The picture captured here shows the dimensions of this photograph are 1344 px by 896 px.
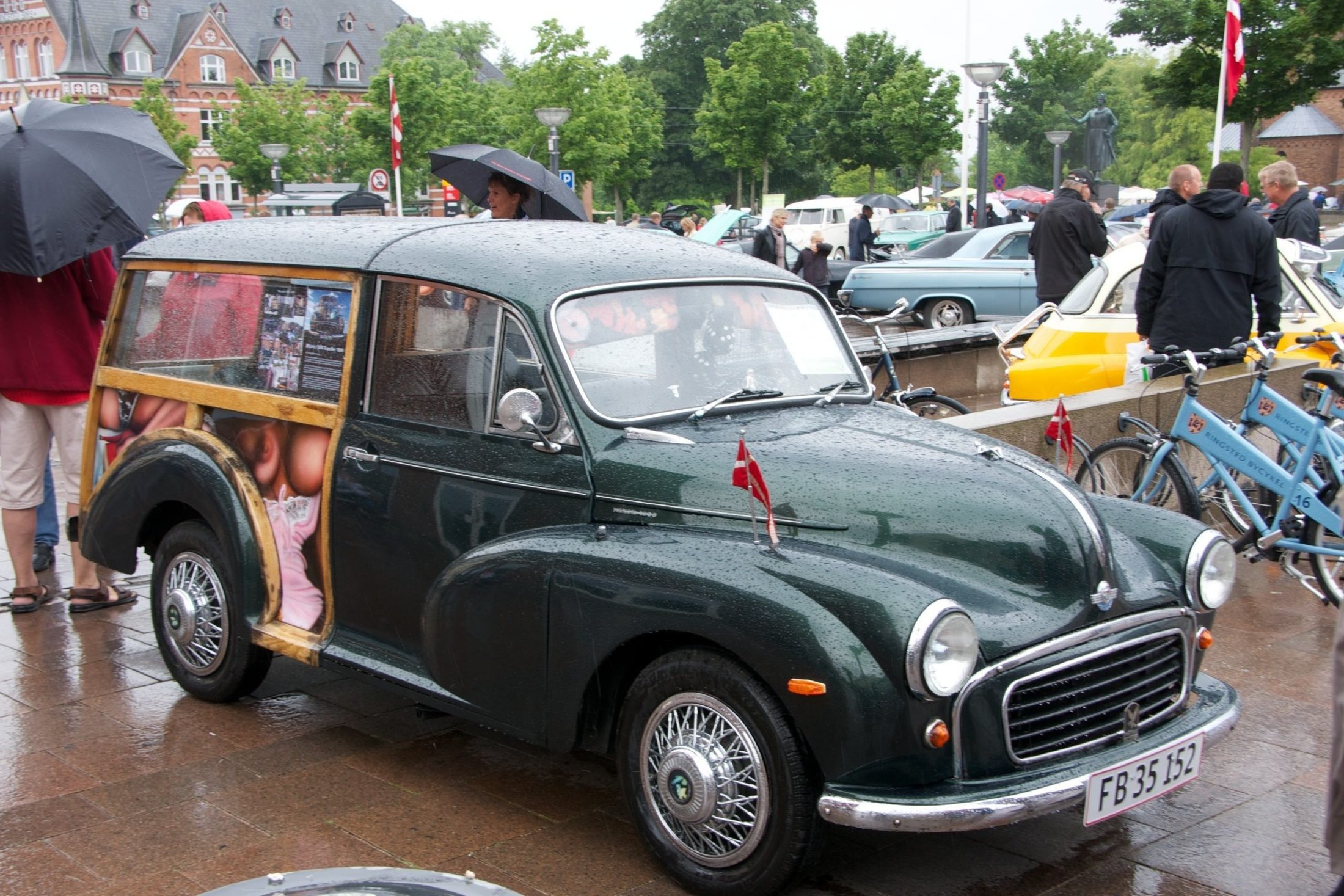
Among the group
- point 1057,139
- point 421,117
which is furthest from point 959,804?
point 421,117

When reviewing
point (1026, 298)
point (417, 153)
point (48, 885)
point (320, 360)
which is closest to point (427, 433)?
point (320, 360)

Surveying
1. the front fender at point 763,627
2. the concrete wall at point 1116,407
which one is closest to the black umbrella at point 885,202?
the concrete wall at point 1116,407

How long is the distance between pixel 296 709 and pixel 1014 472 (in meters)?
3.20

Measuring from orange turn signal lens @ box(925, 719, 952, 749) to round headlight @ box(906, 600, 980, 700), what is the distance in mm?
72

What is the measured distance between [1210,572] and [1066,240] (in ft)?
29.5

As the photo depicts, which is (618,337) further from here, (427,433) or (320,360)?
(320,360)

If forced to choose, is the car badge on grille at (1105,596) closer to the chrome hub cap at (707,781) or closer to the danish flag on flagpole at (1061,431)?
the chrome hub cap at (707,781)

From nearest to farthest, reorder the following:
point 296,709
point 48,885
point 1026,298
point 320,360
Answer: point 48,885 → point 320,360 → point 296,709 → point 1026,298

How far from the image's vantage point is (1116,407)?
8.21 meters

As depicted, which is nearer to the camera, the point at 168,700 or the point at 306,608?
the point at 306,608

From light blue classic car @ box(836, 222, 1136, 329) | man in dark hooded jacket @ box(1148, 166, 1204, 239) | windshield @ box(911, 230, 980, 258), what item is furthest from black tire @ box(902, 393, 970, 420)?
windshield @ box(911, 230, 980, 258)

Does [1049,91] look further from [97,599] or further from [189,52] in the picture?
[97,599]

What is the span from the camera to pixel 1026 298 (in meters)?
18.6

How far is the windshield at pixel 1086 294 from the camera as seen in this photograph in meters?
10.4
